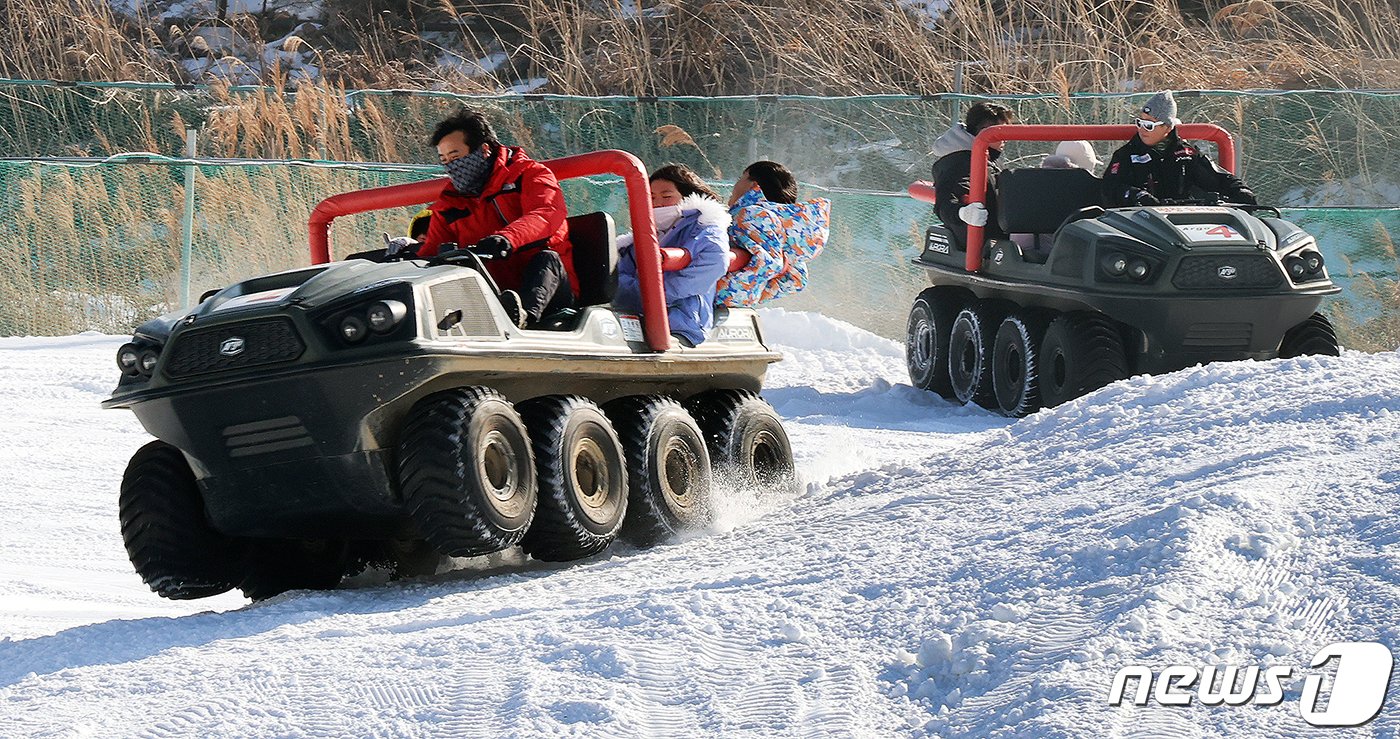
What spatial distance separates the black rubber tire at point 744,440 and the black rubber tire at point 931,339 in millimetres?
4151

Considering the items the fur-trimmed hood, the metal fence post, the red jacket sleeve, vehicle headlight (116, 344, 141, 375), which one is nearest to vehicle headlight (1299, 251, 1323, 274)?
the fur-trimmed hood

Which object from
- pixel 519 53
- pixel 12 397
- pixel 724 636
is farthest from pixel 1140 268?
pixel 519 53

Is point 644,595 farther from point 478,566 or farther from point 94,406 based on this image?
point 94,406

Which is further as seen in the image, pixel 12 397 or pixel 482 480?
pixel 12 397

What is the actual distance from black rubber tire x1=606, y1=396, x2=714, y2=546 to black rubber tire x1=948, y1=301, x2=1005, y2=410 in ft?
15.3

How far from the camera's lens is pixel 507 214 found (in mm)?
7066

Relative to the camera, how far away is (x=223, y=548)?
638cm

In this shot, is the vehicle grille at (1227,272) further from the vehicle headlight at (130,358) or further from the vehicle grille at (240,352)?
the vehicle headlight at (130,358)

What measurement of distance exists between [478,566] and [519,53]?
16858mm

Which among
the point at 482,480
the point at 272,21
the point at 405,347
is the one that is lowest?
the point at 482,480

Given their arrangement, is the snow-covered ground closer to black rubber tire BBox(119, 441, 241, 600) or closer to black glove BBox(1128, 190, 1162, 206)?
black rubber tire BBox(119, 441, 241, 600)

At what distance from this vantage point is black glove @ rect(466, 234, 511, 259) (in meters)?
6.48

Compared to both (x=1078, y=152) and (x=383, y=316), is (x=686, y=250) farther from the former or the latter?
Answer: (x=1078, y=152)

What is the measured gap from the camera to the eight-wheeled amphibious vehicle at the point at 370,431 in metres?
5.78
